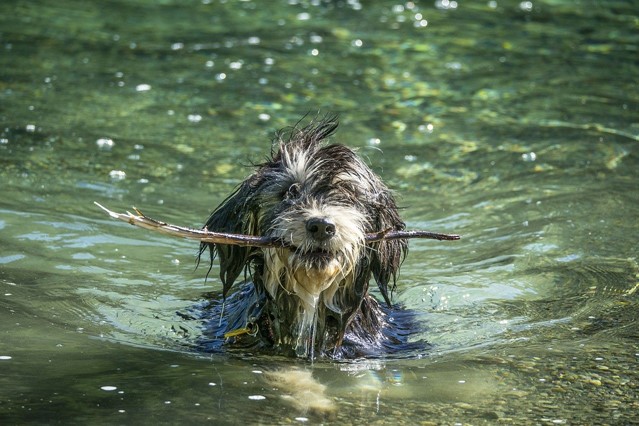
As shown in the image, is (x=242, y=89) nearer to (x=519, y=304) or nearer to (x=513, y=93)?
(x=513, y=93)

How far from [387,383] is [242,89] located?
7.09 metres

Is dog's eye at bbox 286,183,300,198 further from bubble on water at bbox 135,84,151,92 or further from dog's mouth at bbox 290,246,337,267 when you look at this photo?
bubble on water at bbox 135,84,151,92

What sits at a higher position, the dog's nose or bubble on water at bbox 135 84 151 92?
bubble on water at bbox 135 84 151 92

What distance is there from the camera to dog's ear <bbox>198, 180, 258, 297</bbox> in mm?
5820

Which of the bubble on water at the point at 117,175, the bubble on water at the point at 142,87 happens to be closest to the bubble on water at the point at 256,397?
the bubble on water at the point at 117,175

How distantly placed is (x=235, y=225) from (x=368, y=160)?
4273 mm

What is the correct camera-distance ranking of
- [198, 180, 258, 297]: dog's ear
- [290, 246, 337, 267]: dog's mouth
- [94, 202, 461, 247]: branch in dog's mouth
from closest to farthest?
1. [94, 202, 461, 247]: branch in dog's mouth
2. [290, 246, 337, 267]: dog's mouth
3. [198, 180, 258, 297]: dog's ear

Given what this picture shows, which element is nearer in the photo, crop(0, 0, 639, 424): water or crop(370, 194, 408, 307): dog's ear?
crop(0, 0, 639, 424): water

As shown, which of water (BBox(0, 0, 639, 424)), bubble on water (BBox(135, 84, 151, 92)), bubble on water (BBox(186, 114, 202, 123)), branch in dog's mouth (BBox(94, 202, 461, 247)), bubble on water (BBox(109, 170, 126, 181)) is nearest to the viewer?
branch in dog's mouth (BBox(94, 202, 461, 247))

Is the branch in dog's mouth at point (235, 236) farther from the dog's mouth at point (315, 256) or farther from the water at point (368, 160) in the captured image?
the water at point (368, 160)

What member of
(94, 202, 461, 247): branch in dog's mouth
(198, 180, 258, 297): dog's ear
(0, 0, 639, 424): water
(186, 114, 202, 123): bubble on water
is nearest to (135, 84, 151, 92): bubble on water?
(0, 0, 639, 424): water

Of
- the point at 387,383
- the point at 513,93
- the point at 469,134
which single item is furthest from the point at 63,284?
the point at 513,93

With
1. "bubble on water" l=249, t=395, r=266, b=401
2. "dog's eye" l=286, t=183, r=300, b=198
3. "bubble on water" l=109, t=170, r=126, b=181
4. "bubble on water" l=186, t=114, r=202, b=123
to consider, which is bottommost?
"bubble on water" l=249, t=395, r=266, b=401

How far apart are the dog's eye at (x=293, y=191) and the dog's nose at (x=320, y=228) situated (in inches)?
10.4
